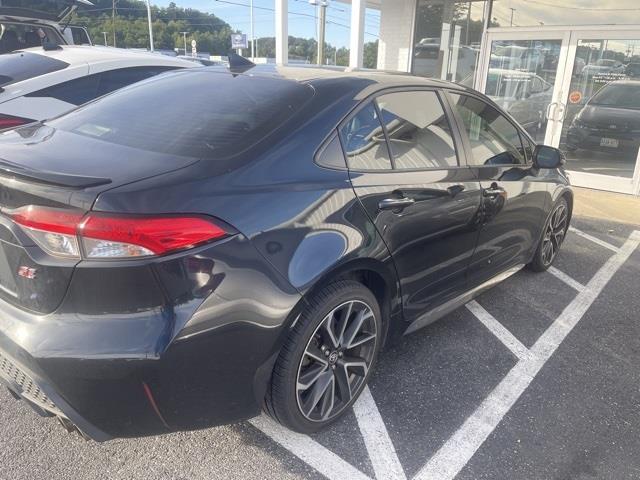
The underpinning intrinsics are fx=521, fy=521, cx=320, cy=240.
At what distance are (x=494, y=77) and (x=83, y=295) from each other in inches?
335

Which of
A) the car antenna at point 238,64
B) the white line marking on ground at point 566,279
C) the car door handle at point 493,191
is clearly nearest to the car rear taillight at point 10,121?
the car antenna at point 238,64

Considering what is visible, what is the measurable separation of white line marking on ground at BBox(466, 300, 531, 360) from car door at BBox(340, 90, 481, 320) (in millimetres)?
496

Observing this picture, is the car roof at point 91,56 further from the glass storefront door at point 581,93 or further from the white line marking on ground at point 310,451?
the glass storefront door at point 581,93

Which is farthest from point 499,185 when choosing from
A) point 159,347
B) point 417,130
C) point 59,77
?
point 59,77

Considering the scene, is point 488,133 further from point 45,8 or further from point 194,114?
point 45,8

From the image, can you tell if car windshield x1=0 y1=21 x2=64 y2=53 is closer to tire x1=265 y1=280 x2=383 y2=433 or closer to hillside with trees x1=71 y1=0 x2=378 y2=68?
tire x1=265 y1=280 x2=383 y2=433

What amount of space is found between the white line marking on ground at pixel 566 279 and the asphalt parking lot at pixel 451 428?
2.14 ft

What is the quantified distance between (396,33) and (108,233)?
934 centimetres

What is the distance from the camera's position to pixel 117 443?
2.28 meters

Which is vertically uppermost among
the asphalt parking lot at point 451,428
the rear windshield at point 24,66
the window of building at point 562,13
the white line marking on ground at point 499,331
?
the window of building at point 562,13

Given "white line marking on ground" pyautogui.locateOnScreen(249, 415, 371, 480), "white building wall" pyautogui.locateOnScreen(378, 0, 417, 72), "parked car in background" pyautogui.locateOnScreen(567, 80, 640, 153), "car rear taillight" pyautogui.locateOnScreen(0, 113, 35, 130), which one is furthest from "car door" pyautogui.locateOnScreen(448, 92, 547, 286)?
"white building wall" pyautogui.locateOnScreen(378, 0, 417, 72)

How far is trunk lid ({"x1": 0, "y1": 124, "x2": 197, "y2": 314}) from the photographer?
5.68 feet

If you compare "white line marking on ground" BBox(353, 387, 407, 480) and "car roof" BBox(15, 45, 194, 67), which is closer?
"white line marking on ground" BBox(353, 387, 407, 480)

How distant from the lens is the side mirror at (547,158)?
3.69 meters
